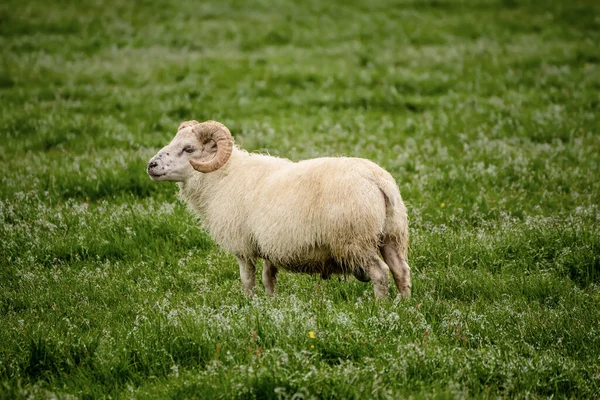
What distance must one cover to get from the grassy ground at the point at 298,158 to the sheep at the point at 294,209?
44cm

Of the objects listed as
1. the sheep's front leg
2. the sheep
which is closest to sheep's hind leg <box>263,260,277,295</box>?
the sheep

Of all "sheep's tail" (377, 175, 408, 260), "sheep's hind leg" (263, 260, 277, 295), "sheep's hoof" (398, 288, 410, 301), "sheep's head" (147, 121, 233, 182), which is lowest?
"sheep's hind leg" (263, 260, 277, 295)

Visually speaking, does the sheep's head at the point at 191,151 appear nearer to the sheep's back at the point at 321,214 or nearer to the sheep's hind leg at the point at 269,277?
the sheep's back at the point at 321,214

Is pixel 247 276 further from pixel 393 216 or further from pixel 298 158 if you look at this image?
pixel 298 158

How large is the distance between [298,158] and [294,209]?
525cm

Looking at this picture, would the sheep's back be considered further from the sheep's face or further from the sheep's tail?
the sheep's face

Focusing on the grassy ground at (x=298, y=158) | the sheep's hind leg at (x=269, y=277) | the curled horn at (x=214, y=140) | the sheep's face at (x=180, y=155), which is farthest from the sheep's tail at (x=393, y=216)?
the sheep's face at (x=180, y=155)

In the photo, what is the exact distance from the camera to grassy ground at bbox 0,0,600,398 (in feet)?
16.6

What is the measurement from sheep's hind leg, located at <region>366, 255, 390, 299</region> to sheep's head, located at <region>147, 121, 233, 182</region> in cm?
223

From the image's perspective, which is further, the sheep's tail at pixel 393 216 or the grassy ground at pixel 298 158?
the sheep's tail at pixel 393 216

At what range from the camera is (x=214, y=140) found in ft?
23.9

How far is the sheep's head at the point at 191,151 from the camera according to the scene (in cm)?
721

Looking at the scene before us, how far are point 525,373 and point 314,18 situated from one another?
21886 mm

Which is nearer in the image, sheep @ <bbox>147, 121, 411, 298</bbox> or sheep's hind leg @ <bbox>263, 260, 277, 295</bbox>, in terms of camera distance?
sheep @ <bbox>147, 121, 411, 298</bbox>
